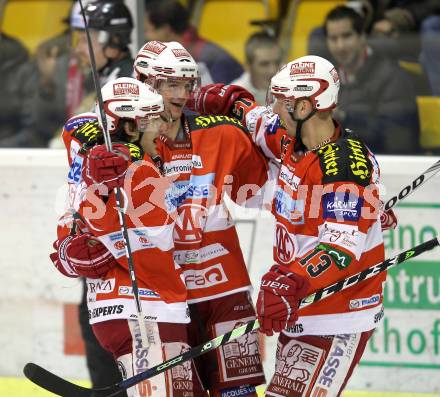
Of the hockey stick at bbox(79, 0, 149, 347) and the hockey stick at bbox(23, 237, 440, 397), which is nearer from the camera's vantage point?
the hockey stick at bbox(79, 0, 149, 347)

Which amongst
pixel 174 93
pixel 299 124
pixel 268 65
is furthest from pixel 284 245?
pixel 268 65

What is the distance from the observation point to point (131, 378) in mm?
4223

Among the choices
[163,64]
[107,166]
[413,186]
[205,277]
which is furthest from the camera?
[413,186]

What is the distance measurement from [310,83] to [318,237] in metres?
0.51

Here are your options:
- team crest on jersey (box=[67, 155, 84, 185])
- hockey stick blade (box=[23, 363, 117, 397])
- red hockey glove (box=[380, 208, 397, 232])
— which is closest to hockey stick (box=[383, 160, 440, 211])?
red hockey glove (box=[380, 208, 397, 232])

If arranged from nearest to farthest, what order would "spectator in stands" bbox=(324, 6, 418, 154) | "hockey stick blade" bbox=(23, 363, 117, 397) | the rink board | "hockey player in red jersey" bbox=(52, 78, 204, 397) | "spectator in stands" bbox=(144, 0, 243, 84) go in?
"hockey player in red jersey" bbox=(52, 78, 204, 397), "hockey stick blade" bbox=(23, 363, 117, 397), the rink board, "spectator in stands" bbox=(324, 6, 418, 154), "spectator in stands" bbox=(144, 0, 243, 84)

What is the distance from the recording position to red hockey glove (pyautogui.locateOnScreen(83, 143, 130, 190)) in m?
3.99

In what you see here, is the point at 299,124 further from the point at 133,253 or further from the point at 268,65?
the point at 268,65

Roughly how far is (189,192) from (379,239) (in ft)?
2.32

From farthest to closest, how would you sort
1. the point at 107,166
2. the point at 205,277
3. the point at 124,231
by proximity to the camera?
the point at 205,277, the point at 124,231, the point at 107,166

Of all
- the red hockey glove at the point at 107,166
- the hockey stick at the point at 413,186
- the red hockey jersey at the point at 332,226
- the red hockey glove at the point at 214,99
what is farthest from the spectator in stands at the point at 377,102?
the red hockey glove at the point at 107,166

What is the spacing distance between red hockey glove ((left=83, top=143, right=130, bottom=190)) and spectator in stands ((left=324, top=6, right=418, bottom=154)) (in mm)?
2092

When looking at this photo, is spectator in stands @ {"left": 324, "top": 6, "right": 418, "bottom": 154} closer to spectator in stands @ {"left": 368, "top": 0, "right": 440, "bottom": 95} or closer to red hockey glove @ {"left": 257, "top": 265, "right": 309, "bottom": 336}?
spectator in stands @ {"left": 368, "top": 0, "right": 440, "bottom": 95}

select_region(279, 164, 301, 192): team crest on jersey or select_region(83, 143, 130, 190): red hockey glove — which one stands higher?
select_region(83, 143, 130, 190): red hockey glove
